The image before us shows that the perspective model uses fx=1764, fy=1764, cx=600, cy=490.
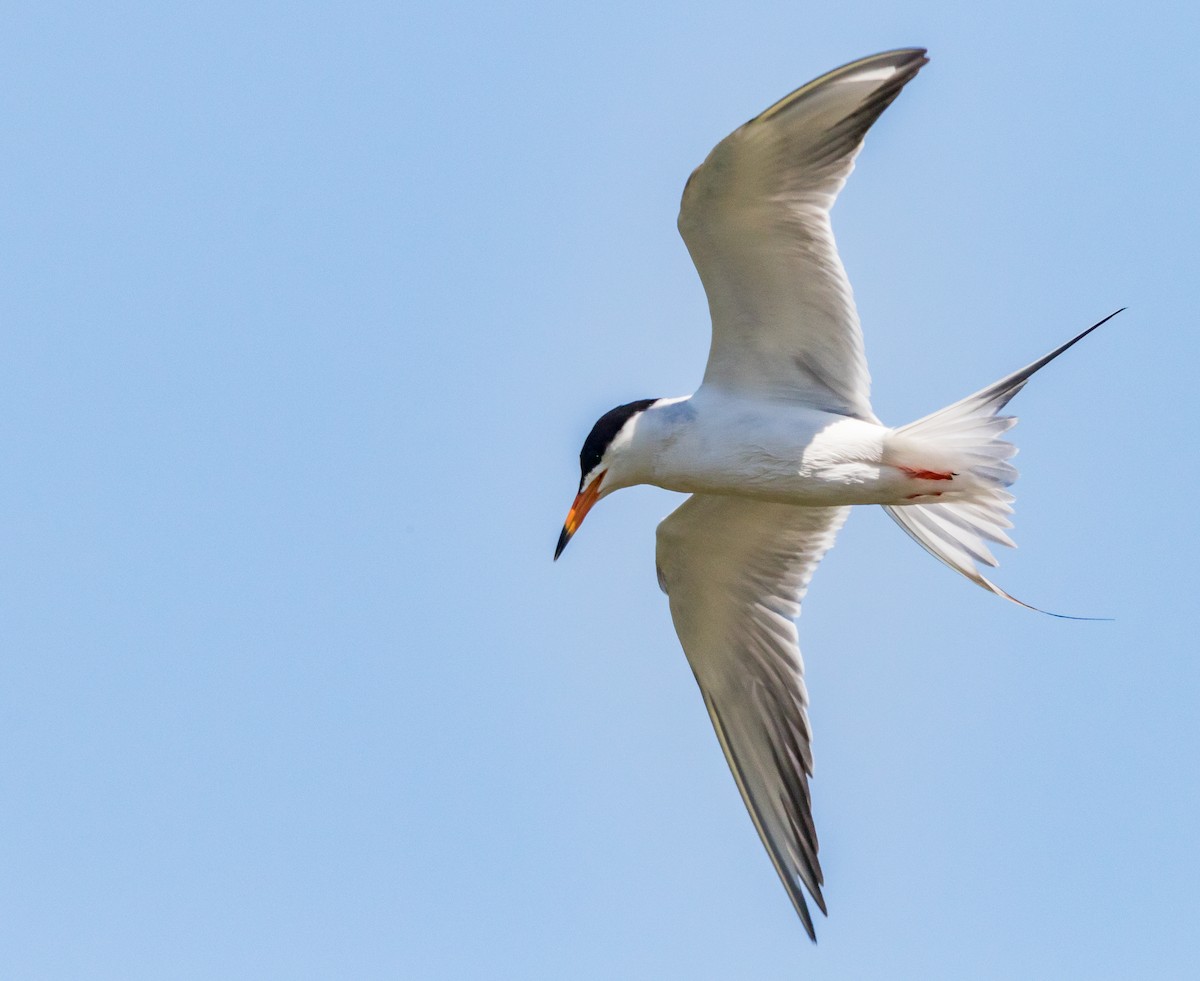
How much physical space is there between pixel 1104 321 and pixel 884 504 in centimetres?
159

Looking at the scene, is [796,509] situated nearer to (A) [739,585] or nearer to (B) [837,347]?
(A) [739,585]

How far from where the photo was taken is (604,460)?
8.00 meters

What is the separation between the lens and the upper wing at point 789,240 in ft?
23.8

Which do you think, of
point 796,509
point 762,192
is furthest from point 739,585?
point 762,192

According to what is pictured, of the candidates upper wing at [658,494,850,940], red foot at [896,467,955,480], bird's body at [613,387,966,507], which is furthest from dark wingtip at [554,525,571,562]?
red foot at [896,467,955,480]

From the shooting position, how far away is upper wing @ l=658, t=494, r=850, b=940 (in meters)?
8.62

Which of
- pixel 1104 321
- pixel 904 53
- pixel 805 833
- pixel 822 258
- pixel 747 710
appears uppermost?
pixel 904 53

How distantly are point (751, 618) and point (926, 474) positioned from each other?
4.60 feet

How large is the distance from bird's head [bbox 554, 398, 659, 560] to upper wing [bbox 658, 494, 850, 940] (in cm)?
73

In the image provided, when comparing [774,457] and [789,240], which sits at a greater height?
[789,240]

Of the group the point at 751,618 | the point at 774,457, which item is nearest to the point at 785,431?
the point at 774,457

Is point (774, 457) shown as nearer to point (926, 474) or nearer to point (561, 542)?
point (926, 474)

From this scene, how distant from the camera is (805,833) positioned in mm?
8469

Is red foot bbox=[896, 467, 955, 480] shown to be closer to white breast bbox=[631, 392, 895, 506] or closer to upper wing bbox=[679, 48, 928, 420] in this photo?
white breast bbox=[631, 392, 895, 506]
